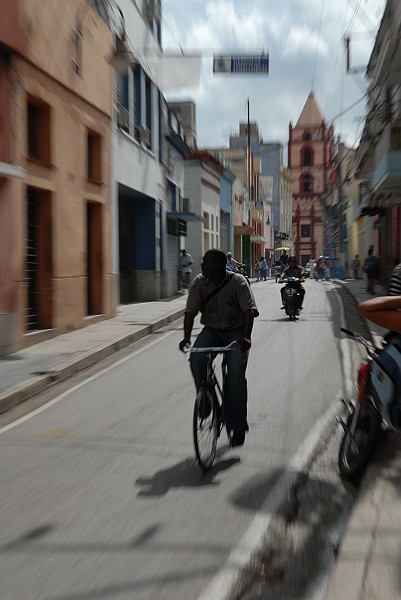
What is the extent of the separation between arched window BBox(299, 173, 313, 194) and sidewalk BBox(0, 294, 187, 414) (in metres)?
75.3

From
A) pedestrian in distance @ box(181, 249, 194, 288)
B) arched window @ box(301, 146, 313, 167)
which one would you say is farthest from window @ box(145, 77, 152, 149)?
arched window @ box(301, 146, 313, 167)

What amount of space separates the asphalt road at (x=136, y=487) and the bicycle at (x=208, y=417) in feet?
0.50

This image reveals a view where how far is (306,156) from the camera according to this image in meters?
89.1

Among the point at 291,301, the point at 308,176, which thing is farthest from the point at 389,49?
the point at 308,176

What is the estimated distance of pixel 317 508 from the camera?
4152 millimetres

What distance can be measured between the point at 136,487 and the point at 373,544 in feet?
5.82

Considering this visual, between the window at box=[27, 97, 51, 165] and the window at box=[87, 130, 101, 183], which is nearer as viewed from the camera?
the window at box=[27, 97, 51, 165]

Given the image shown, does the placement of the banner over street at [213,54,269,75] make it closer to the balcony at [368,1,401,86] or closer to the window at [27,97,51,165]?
the balcony at [368,1,401,86]

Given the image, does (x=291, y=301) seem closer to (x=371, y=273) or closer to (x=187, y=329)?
(x=371, y=273)

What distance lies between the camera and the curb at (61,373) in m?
7.58

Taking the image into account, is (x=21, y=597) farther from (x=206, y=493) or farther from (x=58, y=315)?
(x=58, y=315)

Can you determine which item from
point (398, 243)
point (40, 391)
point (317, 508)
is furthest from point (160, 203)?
point (317, 508)

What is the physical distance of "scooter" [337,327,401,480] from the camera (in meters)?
4.39

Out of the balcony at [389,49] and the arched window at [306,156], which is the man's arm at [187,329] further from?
the arched window at [306,156]
